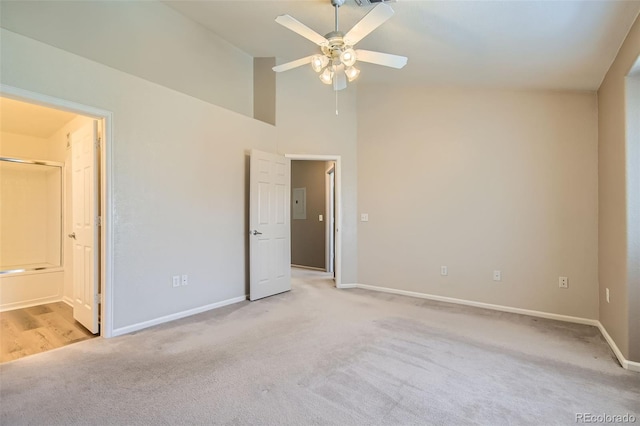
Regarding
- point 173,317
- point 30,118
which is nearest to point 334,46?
point 173,317

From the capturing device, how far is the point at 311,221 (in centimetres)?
653

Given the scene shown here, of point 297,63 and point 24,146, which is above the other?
point 297,63

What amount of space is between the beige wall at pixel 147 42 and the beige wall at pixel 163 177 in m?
0.46

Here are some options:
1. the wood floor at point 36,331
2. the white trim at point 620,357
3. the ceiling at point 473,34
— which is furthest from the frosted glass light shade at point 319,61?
the white trim at point 620,357

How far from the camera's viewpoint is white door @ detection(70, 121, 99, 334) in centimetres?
281

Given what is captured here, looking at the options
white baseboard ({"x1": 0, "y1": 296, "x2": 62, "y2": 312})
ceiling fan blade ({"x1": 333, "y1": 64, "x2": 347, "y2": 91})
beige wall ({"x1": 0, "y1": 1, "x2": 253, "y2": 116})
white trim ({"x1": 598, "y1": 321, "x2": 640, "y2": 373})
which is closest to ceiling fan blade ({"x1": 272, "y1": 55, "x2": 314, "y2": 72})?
ceiling fan blade ({"x1": 333, "y1": 64, "x2": 347, "y2": 91})

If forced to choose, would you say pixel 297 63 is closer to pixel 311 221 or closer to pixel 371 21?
pixel 371 21

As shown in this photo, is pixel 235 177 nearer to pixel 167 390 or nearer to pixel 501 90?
pixel 167 390

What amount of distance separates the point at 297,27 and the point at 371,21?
0.56 m

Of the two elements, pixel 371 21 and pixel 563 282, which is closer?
pixel 371 21

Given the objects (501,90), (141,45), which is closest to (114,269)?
(141,45)

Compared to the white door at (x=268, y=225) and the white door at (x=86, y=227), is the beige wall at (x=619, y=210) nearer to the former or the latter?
the white door at (x=268, y=225)

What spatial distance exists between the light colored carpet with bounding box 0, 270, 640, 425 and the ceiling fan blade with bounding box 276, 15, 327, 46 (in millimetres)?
2513

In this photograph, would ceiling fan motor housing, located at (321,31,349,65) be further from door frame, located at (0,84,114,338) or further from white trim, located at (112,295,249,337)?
white trim, located at (112,295,249,337)
